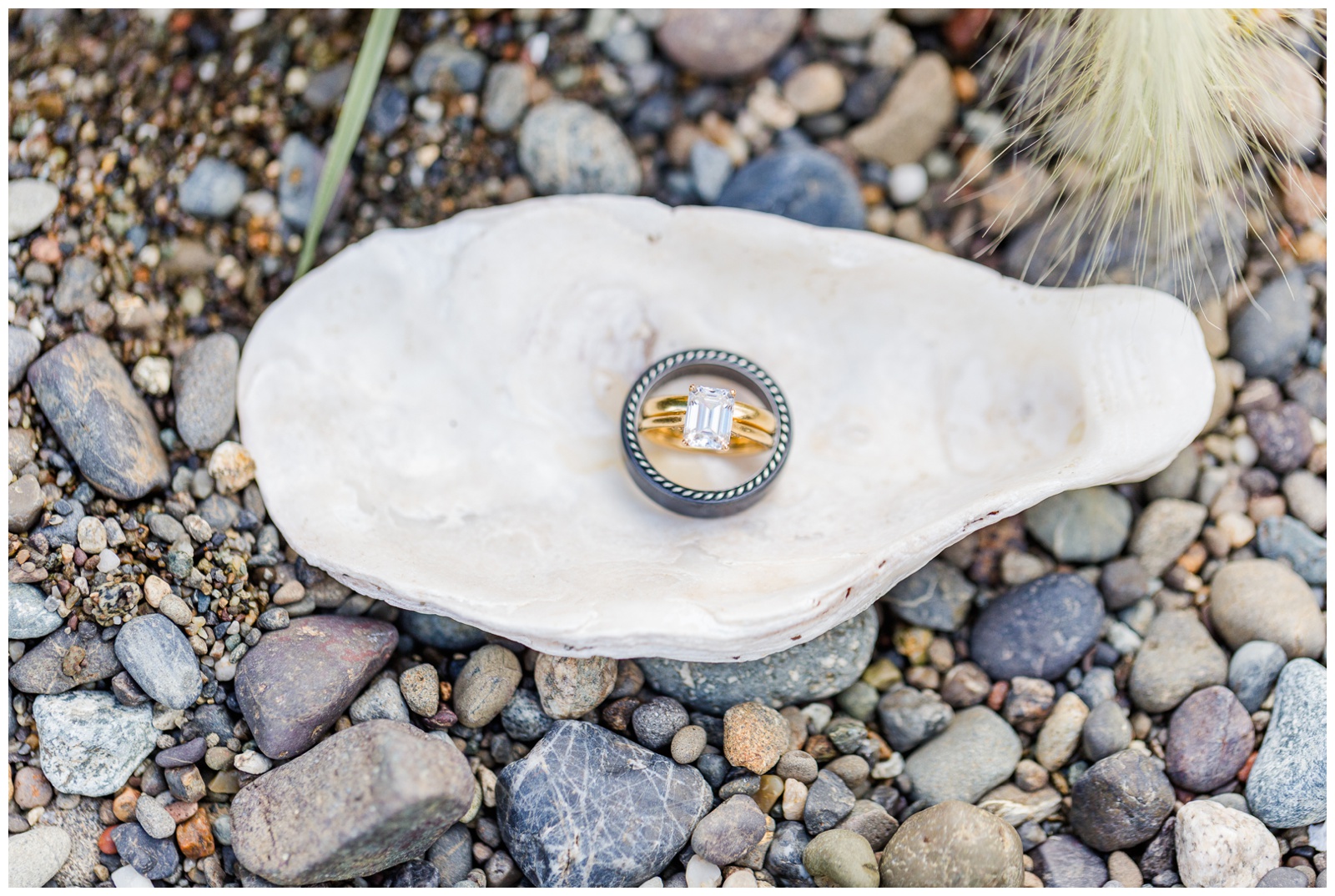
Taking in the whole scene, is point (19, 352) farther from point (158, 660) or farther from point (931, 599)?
point (931, 599)

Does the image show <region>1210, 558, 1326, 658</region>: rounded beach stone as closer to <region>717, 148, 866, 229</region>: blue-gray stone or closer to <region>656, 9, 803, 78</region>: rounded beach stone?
<region>717, 148, 866, 229</region>: blue-gray stone

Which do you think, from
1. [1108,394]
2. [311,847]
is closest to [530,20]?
[1108,394]

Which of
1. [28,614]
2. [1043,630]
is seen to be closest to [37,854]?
[28,614]

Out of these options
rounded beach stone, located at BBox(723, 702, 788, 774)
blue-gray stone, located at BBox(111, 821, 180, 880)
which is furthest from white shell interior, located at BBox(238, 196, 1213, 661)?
blue-gray stone, located at BBox(111, 821, 180, 880)

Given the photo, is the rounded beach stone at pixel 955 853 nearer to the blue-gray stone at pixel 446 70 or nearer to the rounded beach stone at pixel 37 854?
the rounded beach stone at pixel 37 854

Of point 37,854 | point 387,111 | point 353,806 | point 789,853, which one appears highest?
point 387,111

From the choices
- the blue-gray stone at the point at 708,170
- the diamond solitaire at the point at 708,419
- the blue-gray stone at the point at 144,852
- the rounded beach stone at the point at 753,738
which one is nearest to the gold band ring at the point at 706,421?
the diamond solitaire at the point at 708,419
